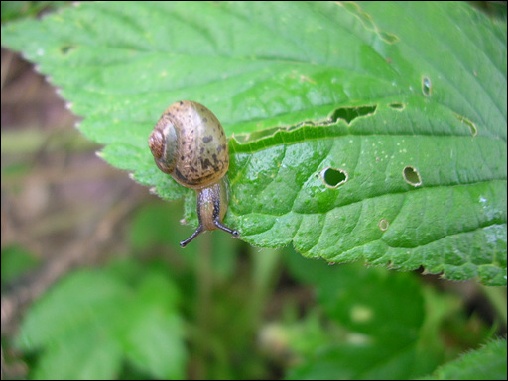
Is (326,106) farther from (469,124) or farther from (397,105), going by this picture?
(469,124)

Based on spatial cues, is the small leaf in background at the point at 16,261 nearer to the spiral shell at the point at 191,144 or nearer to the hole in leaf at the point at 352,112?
the spiral shell at the point at 191,144

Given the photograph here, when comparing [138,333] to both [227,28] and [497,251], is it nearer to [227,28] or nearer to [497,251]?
[227,28]

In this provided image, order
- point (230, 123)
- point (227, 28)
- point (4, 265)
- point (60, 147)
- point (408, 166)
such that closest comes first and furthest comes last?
1. point (408, 166)
2. point (230, 123)
3. point (227, 28)
4. point (4, 265)
5. point (60, 147)

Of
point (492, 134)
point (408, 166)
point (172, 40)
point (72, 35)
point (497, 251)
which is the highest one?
point (492, 134)

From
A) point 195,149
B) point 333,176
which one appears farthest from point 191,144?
point 333,176

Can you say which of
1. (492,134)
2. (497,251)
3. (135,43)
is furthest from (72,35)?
(497,251)

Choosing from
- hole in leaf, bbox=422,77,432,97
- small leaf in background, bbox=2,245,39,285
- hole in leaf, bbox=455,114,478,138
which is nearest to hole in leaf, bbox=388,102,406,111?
hole in leaf, bbox=422,77,432,97
